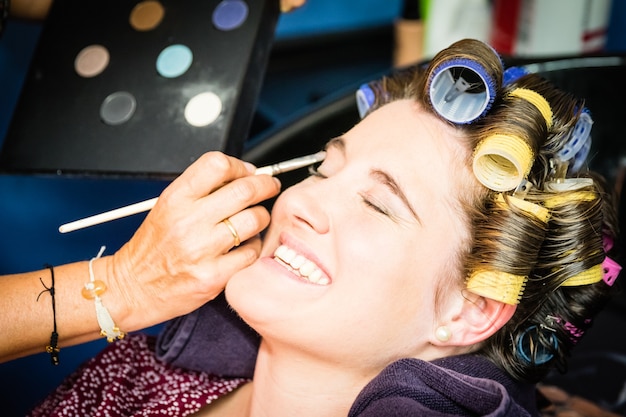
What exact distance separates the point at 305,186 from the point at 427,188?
0.62 ft

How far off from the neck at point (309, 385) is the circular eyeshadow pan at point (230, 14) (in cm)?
59

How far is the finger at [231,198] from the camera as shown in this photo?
0.92 meters

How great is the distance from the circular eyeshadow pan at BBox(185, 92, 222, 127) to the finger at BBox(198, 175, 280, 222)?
0.24 meters

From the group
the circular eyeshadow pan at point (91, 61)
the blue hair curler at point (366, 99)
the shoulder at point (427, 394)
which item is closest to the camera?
the shoulder at point (427, 394)

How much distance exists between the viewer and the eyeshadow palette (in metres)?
1.17

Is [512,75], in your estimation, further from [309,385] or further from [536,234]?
[309,385]

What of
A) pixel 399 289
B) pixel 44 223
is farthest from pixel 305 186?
pixel 44 223

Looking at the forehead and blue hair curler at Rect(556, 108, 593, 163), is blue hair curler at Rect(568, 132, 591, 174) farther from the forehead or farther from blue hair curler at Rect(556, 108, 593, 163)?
the forehead

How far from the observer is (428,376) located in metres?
0.92

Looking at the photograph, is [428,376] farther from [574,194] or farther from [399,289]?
[574,194]

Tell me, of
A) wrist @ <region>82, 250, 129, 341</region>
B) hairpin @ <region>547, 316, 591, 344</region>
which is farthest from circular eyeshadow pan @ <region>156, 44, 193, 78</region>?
hairpin @ <region>547, 316, 591, 344</region>

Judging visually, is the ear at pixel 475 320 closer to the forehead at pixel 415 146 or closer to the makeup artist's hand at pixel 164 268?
the forehead at pixel 415 146

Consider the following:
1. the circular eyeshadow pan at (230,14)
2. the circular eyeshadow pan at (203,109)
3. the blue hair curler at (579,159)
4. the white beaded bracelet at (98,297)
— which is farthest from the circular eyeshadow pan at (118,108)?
the blue hair curler at (579,159)

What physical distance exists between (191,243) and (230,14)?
20.4 inches
